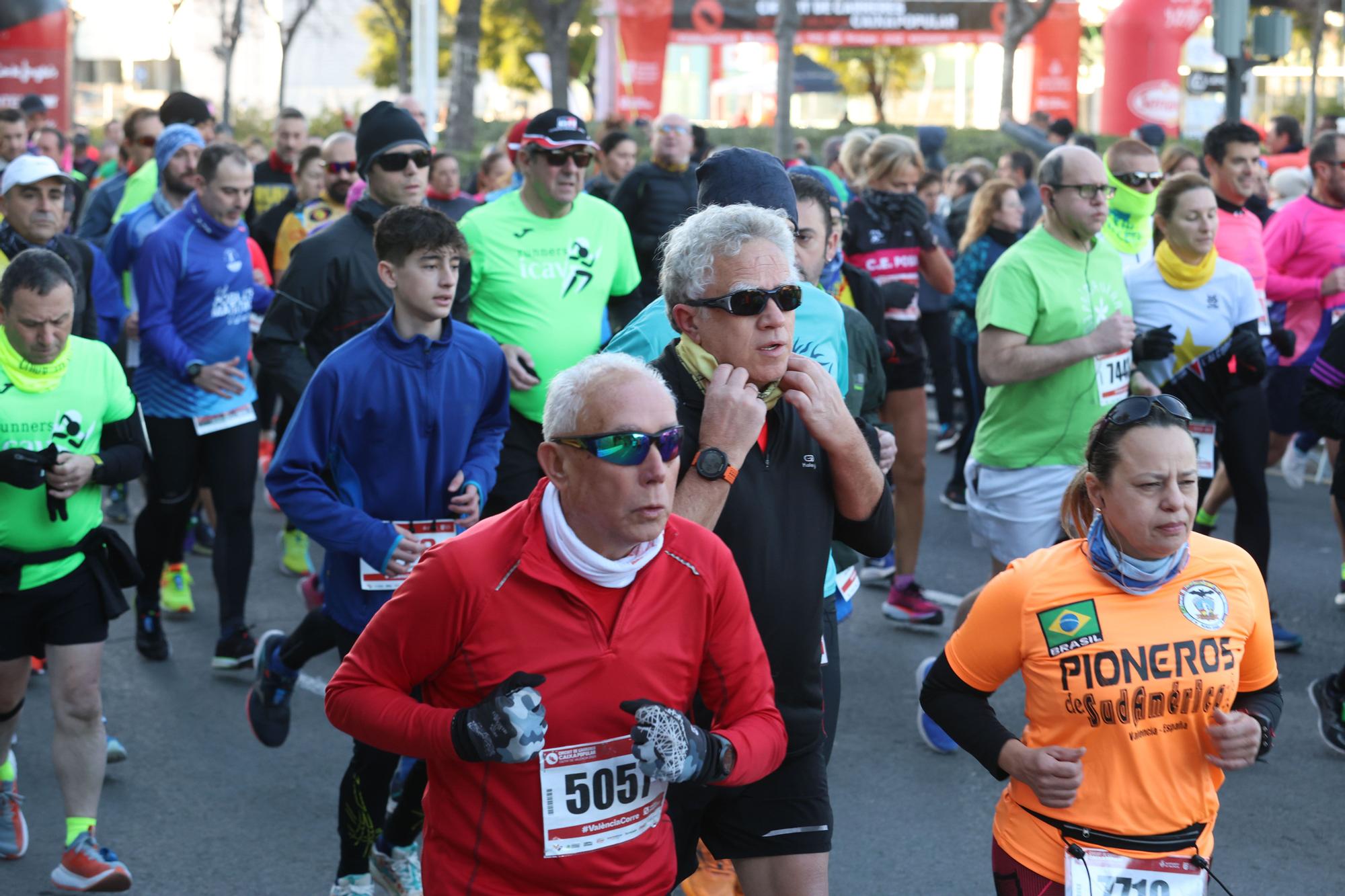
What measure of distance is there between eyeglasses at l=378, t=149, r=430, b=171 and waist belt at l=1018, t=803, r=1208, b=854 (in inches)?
147

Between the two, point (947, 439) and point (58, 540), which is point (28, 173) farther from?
point (947, 439)

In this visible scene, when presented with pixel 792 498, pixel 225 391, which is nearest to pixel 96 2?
pixel 225 391

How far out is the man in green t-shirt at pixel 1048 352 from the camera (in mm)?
5652

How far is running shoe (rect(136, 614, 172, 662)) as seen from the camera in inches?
274

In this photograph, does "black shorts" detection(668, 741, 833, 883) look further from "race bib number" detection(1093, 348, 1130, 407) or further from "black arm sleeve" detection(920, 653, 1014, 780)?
"race bib number" detection(1093, 348, 1130, 407)

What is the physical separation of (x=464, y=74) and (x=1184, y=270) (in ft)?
74.2

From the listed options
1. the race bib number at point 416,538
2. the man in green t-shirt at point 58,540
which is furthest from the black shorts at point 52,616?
the race bib number at point 416,538

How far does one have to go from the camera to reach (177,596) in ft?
25.2

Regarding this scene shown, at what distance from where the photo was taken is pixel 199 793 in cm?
551

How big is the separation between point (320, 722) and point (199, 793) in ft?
2.68

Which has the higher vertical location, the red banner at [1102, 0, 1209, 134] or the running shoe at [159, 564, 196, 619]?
the red banner at [1102, 0, 1209, 134]

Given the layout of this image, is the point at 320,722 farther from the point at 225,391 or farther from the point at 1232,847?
the point at 1232,847

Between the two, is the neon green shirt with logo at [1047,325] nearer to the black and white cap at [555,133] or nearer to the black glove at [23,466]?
the black and white cap at [555,133]

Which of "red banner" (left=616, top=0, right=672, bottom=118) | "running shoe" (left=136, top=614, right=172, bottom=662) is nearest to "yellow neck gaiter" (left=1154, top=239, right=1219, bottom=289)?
"running shoe" (left=136, top=614, right=172, bottom=662)
